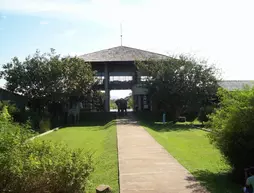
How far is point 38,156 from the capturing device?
635 cm

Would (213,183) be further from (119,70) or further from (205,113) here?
(119,70)

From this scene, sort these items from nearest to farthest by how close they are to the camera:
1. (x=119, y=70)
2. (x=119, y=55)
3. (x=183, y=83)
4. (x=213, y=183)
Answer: (x=213, y=183), (x=183, y=83), (x=119, y=55), (x=119, y=70)

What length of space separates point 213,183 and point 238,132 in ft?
4.22

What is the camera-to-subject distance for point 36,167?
5824 mm

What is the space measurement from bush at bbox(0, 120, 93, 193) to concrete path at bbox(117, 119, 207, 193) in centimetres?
124

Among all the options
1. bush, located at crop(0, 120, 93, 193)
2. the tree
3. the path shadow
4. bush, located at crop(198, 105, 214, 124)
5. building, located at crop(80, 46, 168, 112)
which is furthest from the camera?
building, located at crop(80, 46, 168, 112)

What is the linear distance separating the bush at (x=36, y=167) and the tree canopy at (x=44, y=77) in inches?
868

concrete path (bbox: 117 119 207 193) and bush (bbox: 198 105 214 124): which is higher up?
bush (bbox: 198 105 214 124)

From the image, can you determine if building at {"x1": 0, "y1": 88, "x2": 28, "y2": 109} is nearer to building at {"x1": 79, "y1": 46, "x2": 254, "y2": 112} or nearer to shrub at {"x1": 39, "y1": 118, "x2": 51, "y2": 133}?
shrub at {"x1": 39, "y1": 118, "x2": 51, "y2": 133}

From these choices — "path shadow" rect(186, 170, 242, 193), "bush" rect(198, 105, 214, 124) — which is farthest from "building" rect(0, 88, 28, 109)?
"path shadow" rect(186, 170, 242, 193)

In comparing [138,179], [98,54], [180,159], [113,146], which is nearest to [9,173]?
[138,179]

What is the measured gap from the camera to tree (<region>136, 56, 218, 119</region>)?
2761 centimetres

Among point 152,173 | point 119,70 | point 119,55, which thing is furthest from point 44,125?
point 119,70

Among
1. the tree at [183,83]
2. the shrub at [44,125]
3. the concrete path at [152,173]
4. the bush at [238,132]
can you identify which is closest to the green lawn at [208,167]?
the concrete path at [152,173]
